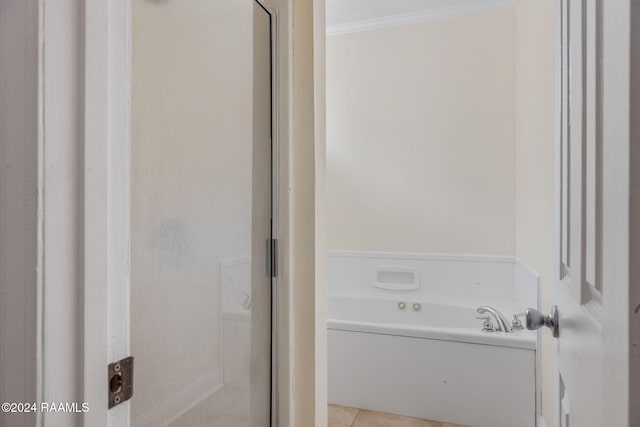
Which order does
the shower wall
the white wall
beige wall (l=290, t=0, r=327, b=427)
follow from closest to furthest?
the white wall < the shower wall < beige wall (l=290, t=0, r=327, b=427)

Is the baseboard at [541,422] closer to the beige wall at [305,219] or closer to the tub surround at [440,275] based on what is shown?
the tub surround at [440,275]

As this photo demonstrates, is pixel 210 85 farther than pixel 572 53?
Yes

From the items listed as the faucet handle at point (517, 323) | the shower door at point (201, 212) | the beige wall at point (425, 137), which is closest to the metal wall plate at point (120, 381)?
the shower door at point (201, 212)

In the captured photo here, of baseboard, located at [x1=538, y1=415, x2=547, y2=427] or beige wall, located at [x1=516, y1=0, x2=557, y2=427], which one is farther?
baseboard, located at [x1=538, y1=415, x2=547, y2=427]

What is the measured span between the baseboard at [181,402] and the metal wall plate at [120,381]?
0.19 metres

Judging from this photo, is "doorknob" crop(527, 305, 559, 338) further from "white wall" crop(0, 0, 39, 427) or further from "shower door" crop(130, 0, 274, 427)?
"white wall" crop(0, 0, 39, 427)

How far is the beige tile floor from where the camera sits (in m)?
2.10

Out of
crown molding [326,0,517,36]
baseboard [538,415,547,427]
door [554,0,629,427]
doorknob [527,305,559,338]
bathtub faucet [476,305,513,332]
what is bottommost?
baseboard [538,415,547,427]

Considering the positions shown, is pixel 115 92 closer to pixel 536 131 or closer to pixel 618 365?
pixel 618 365

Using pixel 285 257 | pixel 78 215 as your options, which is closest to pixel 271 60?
pixel 285 257

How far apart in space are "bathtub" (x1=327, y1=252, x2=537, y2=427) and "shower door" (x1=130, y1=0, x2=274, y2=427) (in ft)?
4.12

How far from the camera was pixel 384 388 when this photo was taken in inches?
87.6

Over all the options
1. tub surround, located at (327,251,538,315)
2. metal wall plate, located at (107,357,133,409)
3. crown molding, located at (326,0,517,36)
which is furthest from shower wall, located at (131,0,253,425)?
crown molding, located at (326,0,517,36)

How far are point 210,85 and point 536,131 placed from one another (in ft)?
6.09
